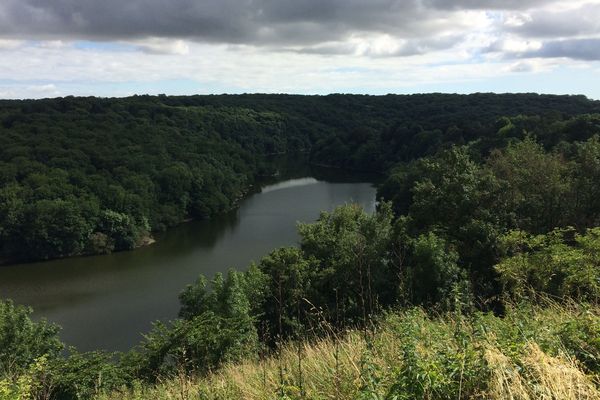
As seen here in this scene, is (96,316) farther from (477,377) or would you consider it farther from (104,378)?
(477,377)

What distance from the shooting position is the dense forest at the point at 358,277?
395 cm

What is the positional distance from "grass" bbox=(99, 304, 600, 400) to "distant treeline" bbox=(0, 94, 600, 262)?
27.2 m

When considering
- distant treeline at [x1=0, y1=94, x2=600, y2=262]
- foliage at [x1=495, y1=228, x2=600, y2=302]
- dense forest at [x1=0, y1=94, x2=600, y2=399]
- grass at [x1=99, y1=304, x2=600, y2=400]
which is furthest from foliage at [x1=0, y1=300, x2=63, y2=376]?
distant treeline at [x1=0, y1=94, x2=600, y2=262]

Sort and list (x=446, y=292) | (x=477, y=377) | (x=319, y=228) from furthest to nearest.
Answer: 1. (x=319, y=228)
2. (x=446, y=292)
3. (x=477, y=377)

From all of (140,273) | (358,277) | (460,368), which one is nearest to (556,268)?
(358,277)

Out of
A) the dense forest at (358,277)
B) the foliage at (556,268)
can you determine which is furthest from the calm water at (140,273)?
the foliage at (556,268)

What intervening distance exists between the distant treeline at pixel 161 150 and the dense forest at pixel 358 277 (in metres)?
0.28

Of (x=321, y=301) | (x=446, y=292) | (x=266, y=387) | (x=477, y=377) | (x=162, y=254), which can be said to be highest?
(x=477, y=377)

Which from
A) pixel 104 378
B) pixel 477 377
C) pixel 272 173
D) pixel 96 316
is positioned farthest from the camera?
pixel 272 173

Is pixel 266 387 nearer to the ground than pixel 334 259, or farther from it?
farther from it

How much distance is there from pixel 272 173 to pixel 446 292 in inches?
2776

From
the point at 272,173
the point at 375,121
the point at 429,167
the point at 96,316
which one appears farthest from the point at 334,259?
the point at 375,121

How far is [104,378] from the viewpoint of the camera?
41.2 ft

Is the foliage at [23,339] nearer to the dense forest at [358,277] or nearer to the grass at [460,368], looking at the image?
the dense forest at [358,277]
